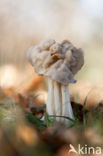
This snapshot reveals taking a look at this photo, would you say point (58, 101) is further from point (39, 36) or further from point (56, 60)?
point (39, 36)

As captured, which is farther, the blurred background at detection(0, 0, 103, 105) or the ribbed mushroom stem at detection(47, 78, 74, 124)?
the blurred background at detection(0, 0, 103, 105)

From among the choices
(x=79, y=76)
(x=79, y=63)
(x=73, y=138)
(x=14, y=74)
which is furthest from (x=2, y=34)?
(x=73, y=138)

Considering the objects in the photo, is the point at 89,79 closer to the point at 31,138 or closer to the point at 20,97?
the point at 20,97

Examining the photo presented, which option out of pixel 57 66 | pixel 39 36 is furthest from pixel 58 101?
pixel 39 36

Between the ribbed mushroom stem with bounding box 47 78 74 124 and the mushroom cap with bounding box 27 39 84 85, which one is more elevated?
the mushroom cap with bounding box 27 39 84 85

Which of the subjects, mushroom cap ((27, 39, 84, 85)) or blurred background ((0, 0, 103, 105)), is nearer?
mushroom cap ((27, 39, 84, 85))

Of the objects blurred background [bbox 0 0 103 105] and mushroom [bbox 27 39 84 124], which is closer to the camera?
mushroom [bbox 27 39 84 124]

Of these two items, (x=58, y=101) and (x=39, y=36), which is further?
(x=39, y=36)

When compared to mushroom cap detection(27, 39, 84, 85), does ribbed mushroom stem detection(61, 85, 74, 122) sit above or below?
below
